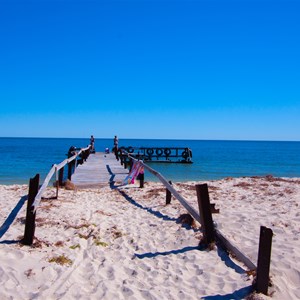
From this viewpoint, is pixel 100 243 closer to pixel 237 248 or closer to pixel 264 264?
pixel 237 248

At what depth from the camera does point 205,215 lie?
600cm

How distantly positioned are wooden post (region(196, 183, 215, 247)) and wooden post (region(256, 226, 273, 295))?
174cm

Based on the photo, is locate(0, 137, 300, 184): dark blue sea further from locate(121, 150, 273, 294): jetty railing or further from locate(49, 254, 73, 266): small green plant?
locate(49, 254, 73, 266): small green plant

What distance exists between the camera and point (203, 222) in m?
6.04

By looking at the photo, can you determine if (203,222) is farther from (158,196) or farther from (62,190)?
(62,190)

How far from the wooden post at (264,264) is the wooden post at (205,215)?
1740mm

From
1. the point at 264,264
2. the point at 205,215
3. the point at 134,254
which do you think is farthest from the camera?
the point at 205,215

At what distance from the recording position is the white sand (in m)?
4.44

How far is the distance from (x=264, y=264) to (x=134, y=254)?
2433 millimetres

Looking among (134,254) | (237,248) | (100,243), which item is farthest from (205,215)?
(100,243)

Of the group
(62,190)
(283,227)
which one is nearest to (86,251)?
(283,227)

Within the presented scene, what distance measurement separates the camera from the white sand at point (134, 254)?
4.44 metres

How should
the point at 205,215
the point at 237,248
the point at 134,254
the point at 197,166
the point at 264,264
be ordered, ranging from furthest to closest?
1. the point at 197,166
2. the point at 205,215
3. the point at 134,254
4. the point at 237,248
5. the point at 264,264

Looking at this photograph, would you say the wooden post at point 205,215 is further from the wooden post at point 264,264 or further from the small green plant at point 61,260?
the small green plant at point 61,260
